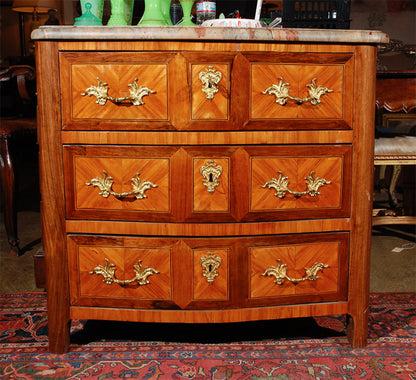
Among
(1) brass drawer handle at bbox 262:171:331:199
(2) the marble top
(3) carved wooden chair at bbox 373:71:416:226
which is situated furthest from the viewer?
(3) carved wooden chair at bbox 373:71:416:226

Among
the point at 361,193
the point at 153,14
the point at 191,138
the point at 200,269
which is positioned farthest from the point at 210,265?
the point at 153,14

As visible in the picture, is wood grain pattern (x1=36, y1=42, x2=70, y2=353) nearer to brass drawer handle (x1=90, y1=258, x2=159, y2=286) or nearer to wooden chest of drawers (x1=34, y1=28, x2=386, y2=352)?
wooden chest of drawers (x1=34, y1=28, x2=386, y2=352)

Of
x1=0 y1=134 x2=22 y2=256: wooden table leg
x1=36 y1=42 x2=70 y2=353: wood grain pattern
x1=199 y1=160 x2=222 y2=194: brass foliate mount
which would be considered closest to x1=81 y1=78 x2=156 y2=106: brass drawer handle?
x1=36 y1=42 x2=70 y2=353: wood grain pattern

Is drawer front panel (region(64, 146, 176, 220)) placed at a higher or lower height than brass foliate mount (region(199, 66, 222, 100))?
lower

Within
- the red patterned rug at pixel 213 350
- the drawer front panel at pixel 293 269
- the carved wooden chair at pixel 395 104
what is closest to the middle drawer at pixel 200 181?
the drawer front panel at pixel 293 269

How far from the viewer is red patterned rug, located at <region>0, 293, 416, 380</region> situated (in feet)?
4.56

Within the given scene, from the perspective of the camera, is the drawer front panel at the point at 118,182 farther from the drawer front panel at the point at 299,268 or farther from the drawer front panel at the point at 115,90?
the drawer front panel at the point at 299,268

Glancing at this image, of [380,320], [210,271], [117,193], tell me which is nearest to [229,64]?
[117,193]

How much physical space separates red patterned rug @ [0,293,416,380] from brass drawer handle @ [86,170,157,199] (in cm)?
49

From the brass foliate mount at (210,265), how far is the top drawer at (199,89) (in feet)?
1.18

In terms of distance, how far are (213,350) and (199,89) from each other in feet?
2.52

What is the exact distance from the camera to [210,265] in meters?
1.41

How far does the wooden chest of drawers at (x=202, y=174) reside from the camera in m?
1.33

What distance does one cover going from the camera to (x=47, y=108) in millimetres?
1354
